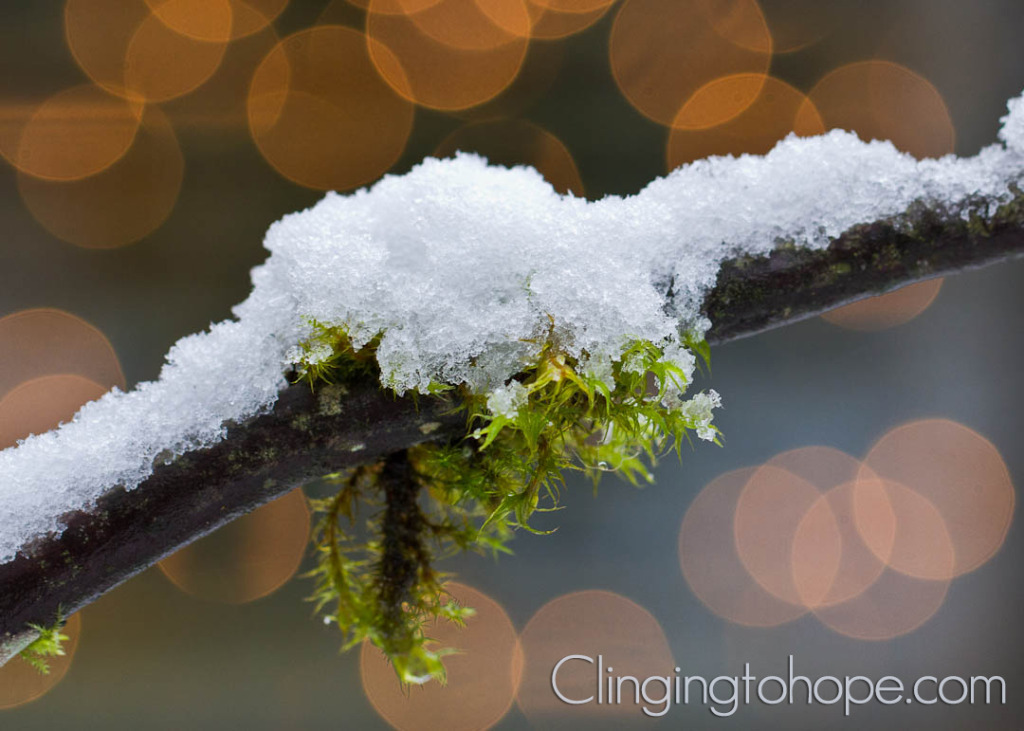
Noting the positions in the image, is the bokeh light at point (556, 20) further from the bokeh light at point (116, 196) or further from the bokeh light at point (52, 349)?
the bokeh light at point (52, 349)

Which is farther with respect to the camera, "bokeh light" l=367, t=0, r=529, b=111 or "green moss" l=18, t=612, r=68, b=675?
"bokeh light" l=367, t=0, r=529, b=111

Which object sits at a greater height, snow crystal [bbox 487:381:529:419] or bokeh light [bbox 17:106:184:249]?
bokeh light [bbox 17:106:184:249]

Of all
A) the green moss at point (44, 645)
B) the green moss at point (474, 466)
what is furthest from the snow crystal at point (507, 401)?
the green moss at point (44, 645)

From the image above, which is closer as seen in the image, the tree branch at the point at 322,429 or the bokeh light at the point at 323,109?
the tree branch at the point at 322,429

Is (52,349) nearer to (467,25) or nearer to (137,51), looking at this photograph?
(137,51)

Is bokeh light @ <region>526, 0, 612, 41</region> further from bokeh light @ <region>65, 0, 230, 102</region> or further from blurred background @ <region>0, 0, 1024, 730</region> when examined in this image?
bokeh light @ <region>65, 0, 230, 102</region>

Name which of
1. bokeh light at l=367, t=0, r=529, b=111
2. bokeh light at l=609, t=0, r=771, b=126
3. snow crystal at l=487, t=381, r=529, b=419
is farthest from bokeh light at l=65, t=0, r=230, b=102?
snow crystal at l=487, t=381, r=529, b=419
